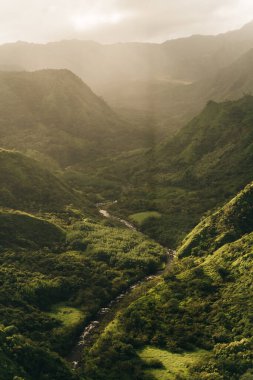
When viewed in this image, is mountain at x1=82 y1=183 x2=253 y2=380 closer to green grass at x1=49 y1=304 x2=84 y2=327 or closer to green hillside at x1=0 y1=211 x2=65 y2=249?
green grass at x1=49 y1=304 x2=84 y2=327

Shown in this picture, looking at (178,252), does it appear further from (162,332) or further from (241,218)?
(162,332)

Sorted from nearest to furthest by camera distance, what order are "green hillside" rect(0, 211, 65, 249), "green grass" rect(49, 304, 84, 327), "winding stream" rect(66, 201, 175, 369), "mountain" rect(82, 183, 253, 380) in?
"mountain" rect(82, 183, 253, 380)
"winding stream" rect(66, 201, 175, 369)
"green grass" rect(49, 304, 84, 327)
"green hillside" rect(0, 211, 65, 249)

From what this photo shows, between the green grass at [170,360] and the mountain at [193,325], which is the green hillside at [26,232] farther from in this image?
the green grass at [170,360]

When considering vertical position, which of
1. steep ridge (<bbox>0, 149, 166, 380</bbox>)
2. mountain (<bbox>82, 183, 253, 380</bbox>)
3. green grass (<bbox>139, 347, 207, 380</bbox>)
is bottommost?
green grass (<bbox>139, 347, 207, 380</bbox>)

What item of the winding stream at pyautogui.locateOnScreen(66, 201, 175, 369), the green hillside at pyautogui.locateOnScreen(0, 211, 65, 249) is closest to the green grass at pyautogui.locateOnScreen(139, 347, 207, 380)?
the winding stream at pyautogui.locateOnScreen(66, 201, 175, 369)

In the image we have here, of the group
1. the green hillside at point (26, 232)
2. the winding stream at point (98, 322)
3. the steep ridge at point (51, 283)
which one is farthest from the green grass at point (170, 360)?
the green hillside at point (26, 232)

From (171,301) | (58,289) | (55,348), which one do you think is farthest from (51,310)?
(171,301)

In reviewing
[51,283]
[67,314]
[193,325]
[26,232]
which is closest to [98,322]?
[67,314]
